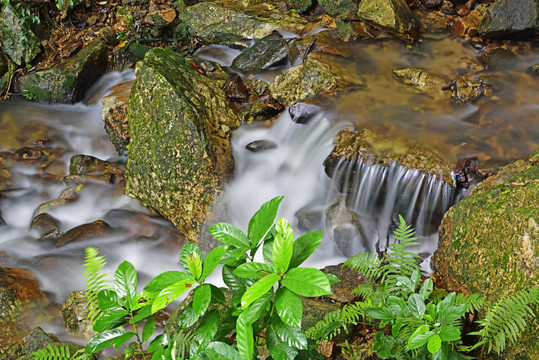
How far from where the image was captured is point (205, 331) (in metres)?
1.84

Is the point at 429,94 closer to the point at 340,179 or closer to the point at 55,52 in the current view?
the point at 340,179

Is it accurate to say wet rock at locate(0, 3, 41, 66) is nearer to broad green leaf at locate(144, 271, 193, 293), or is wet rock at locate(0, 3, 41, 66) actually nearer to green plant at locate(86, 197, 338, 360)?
green plant at locate(86, 197, 338, 360)

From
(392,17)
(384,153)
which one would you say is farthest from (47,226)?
(392,17)

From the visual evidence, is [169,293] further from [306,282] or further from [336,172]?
[336,172]

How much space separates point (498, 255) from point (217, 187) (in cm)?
311

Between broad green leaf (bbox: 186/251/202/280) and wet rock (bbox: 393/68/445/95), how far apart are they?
205 inches

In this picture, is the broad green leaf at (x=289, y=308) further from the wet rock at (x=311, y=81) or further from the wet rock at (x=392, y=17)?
the wet rock at (x=392, y=17)

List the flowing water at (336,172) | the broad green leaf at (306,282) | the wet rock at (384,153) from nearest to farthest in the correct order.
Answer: the broad green leaf at (306,282), the wet rock at (384,153), the flowing water at (336,172)

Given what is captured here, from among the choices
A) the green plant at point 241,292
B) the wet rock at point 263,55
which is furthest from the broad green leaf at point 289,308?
the wet rock at point 263,55

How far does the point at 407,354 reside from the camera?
238cm

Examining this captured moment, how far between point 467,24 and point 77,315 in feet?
22.8

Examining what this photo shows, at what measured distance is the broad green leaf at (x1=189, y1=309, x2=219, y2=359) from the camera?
182 cm

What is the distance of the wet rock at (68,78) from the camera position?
7559 millimetres

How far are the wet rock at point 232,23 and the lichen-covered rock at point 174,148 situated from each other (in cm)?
272
